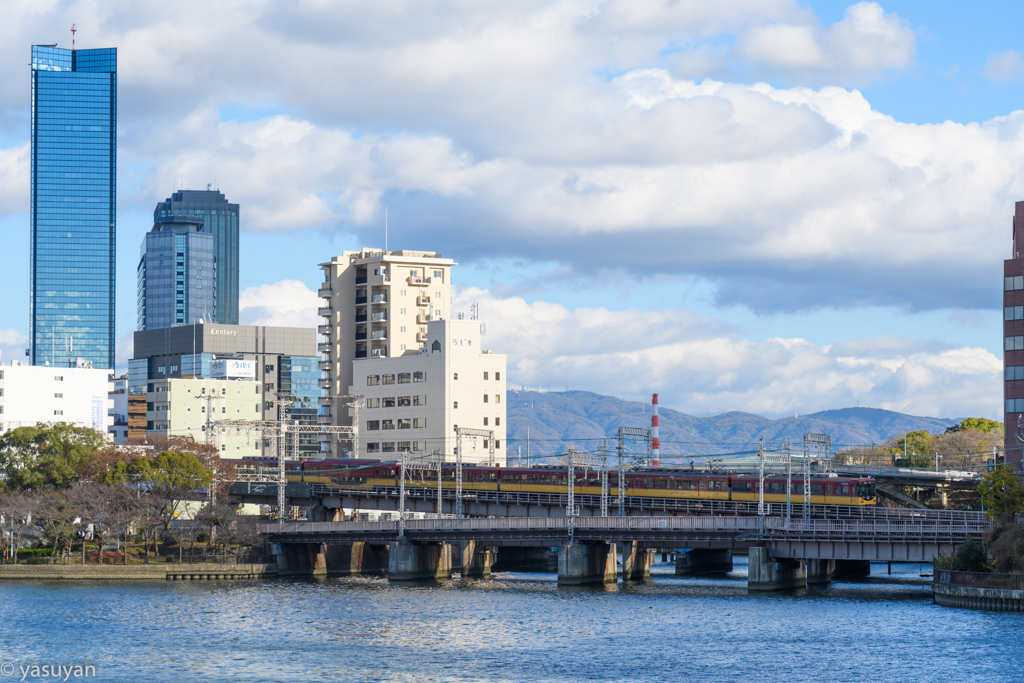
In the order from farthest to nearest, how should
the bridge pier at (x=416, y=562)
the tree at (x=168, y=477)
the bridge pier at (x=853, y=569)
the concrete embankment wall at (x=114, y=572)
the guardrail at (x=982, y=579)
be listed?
the bridge pier at (x=853, y=569) → the tree at (x=168, y=477) → the bridge pier at (x=416, y=562) → the concrete embankment wall at (x=114, y=572) → the guardrail at (x=982, y=579)

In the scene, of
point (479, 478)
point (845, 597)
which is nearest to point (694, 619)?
point (845, 597)

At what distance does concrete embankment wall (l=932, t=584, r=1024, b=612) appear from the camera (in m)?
73.9

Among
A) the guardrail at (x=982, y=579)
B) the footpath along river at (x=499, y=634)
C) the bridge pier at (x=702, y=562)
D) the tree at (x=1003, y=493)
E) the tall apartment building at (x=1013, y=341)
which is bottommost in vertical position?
the bridge pier at (x=702, y=562)

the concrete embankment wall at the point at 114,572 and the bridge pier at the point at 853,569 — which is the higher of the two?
the concrete embankment wall at the point at 114,572

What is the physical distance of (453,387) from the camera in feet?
500

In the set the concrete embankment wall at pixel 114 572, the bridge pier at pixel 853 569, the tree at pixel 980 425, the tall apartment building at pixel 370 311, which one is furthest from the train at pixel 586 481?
the tree at pixel 980 425

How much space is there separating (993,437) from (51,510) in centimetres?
9671

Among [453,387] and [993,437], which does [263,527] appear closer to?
[453,387]

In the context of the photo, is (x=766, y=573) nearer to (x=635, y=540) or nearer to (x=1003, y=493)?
(x=635, y=540)

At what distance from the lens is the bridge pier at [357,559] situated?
11500 cm

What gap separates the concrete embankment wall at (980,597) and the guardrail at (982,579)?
0.23 m

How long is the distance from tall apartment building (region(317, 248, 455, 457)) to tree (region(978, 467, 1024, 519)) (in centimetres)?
9414

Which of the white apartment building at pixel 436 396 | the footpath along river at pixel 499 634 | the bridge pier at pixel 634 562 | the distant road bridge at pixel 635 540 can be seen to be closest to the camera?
the footpath along river at pixel 499 634

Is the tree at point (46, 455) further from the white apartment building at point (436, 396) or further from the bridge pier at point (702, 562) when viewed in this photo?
the bridge pier at point (702, 562)
